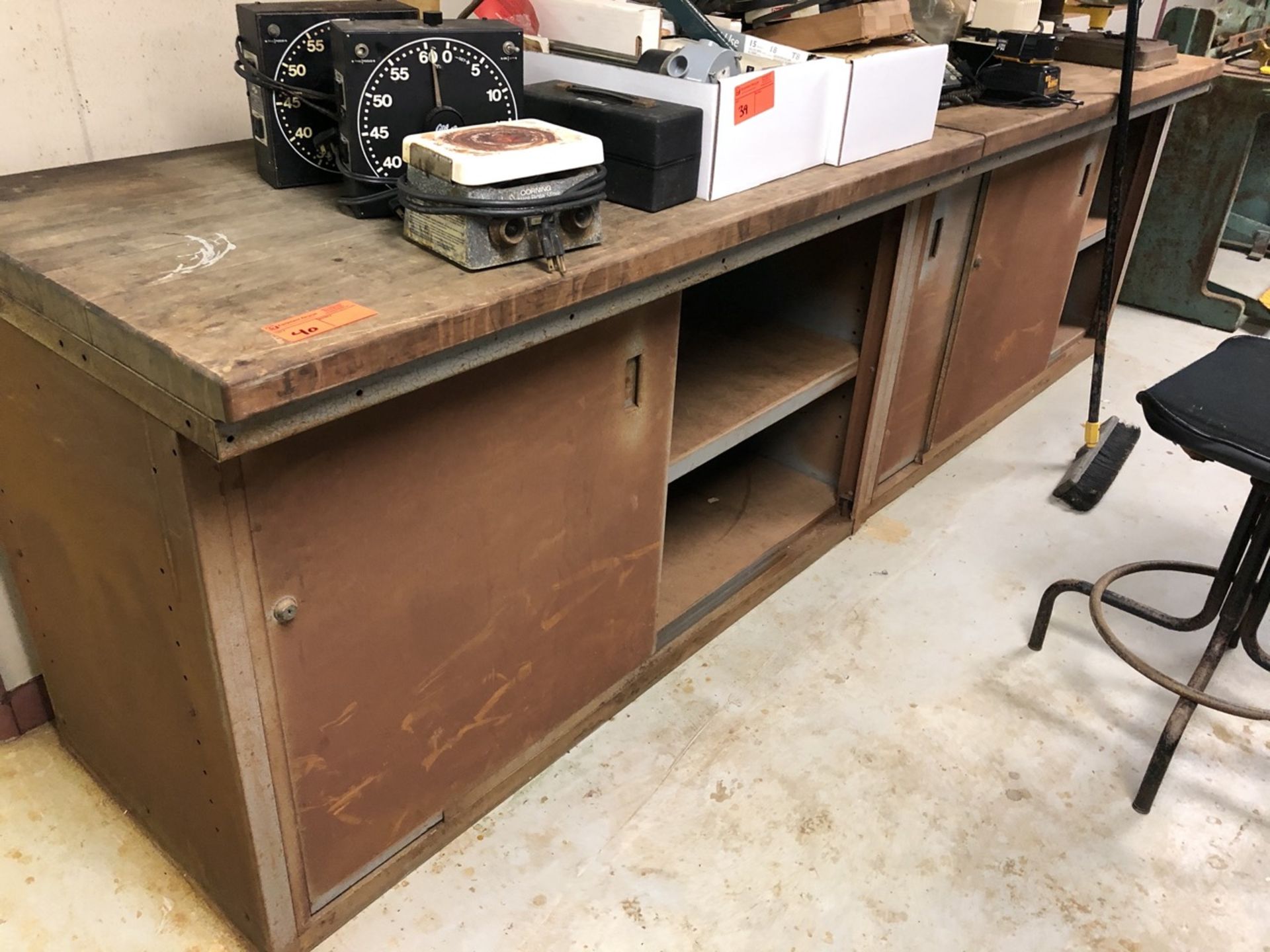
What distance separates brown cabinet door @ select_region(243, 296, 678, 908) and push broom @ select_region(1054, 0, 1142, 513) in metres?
1.40

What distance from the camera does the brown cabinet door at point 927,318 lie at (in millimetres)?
2064

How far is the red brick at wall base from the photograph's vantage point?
1647mm

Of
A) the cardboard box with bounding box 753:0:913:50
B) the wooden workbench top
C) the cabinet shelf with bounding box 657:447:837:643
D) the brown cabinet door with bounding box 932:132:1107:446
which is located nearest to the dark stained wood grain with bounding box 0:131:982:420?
the wooden workbench top

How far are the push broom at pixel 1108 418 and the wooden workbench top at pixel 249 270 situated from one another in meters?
1.15

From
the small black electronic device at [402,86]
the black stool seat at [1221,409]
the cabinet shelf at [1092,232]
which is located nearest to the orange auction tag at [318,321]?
the small black electronic device at [402,86]

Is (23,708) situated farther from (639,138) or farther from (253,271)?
(639,138)

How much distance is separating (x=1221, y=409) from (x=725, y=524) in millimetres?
989

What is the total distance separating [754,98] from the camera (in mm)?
1391

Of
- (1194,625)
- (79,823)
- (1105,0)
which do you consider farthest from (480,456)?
(1105,0)

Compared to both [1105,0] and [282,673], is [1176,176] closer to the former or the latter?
[1105,0]

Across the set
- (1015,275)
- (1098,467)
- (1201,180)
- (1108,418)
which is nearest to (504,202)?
(1015,275)

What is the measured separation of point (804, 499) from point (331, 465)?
4.67 ft

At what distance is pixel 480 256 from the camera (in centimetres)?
108

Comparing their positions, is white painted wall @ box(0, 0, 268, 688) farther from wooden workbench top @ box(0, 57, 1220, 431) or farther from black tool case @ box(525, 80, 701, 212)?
black tool case @ box(525, 80, 701, 212)
